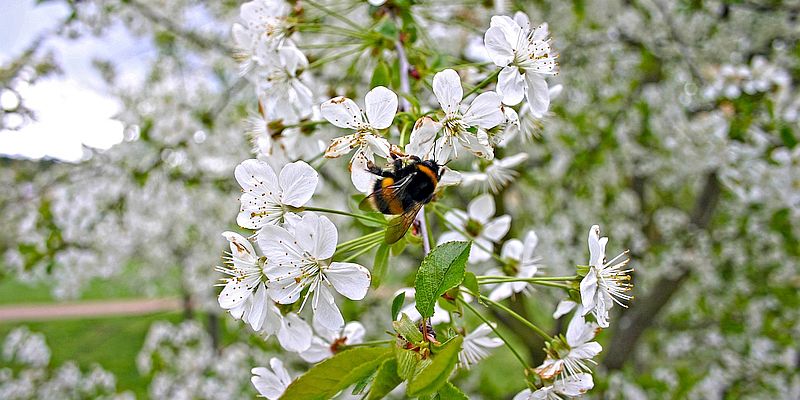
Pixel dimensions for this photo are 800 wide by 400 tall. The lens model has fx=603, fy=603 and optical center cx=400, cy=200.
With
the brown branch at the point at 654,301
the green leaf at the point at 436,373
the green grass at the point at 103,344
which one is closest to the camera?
the green leaf at the point at 436,373

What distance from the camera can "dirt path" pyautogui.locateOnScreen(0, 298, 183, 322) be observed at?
13.1 m

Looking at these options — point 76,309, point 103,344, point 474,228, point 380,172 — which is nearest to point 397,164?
point 380,172

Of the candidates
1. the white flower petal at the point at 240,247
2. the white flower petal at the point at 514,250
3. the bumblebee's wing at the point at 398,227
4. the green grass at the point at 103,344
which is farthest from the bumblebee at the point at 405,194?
the green grass at the point at 103,344

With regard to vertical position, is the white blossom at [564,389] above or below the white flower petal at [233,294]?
below

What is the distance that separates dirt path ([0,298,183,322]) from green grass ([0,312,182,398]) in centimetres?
110

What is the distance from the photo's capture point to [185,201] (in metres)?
4.25

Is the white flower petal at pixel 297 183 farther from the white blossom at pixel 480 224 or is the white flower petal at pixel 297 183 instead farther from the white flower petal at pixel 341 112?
the white blossom at pixel 480 224

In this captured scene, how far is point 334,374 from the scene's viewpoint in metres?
0.76

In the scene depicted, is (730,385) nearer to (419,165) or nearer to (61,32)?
(419,165)

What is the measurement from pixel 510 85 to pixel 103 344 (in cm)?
887

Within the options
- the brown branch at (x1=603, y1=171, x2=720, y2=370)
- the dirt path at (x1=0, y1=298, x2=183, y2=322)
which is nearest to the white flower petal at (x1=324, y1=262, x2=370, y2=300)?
the brown branch at (x1=603, y1=171, x2=720, y2=370)

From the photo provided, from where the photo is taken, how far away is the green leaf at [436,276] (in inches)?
31.0

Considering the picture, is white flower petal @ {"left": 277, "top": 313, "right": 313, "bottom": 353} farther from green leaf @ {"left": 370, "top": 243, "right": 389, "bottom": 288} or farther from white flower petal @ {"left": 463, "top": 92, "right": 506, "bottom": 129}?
white flower petal @ {"left": 463, "top": 92, "right": 506, "bottom": 129}

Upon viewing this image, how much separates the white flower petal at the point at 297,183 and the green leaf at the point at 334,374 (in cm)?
24
